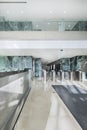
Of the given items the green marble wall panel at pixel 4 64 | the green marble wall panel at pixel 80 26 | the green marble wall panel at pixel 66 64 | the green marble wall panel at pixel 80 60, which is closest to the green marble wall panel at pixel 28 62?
the green marble wall panel at pixel 4 64

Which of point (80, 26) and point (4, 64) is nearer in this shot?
point (80, 26)

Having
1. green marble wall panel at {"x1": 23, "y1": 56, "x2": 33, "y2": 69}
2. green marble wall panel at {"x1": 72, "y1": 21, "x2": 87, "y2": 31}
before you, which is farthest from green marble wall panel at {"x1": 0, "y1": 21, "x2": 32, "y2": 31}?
green marble wall panel at {"x1": 23, "y1": 56, "x2": 33, "y2": 69}

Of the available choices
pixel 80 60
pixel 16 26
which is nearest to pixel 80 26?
pixel 16 26

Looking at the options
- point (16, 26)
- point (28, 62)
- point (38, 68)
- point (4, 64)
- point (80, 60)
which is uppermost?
point (16, 26)

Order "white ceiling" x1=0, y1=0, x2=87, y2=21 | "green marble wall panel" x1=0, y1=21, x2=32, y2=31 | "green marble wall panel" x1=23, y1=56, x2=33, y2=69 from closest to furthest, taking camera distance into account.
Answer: "white ceiling" x1=0, y1=0, x2=87, y2=21
"green marble wall panel" x1=0, y1=21, x2=32, y2=31
"green marble wall panel" x1=23, y1=56, x2=33, y2=69

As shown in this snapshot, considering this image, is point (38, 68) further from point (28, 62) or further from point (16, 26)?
point (16, 26)

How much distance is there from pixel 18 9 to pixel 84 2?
3734 millimetres

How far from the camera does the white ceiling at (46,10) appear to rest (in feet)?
35.7

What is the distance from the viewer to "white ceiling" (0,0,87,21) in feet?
35.7

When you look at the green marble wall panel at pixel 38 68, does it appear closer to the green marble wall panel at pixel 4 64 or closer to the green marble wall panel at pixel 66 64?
the green marble wall panel at pixel 66 64

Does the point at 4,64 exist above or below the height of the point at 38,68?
above

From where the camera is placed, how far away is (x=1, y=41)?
12.8 meters

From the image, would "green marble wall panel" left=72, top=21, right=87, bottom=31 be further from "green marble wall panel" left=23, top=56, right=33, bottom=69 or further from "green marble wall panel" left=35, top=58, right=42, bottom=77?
"green marble wall panel" left=35, top=58, right=42, bottom=77

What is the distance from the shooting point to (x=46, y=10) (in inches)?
475
